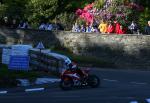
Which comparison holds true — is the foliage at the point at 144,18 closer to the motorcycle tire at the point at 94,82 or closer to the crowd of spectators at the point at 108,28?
the crowd of spectators at the point at 108,28

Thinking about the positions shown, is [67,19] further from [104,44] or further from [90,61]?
[90,61]

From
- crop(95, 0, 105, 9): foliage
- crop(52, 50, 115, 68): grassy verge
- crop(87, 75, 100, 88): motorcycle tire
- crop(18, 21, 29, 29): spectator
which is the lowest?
crop(87, 75, 100, 88): motorcycle tire

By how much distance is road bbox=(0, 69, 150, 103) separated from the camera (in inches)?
792

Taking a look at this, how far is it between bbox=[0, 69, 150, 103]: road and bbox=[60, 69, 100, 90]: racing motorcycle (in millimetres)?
221

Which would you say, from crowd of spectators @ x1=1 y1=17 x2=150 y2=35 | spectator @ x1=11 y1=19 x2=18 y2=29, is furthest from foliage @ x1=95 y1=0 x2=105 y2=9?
spectator @ x1=11 y1=19 x2=18 y2=29

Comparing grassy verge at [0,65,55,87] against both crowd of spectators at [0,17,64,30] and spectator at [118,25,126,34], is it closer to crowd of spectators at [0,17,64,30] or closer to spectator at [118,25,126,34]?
spectator at [118,25,126,34]

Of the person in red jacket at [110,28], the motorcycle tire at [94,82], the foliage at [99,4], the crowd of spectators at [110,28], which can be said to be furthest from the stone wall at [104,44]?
the motorcycle tire at [94,82]

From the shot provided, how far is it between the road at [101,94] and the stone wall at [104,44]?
26.8 ft

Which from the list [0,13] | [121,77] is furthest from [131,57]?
[0,13]

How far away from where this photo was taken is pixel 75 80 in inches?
967

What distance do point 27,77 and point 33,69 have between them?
335 centimetres

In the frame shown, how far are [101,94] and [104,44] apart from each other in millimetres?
16189

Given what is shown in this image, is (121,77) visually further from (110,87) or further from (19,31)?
(19,31)

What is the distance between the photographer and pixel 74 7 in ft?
150
